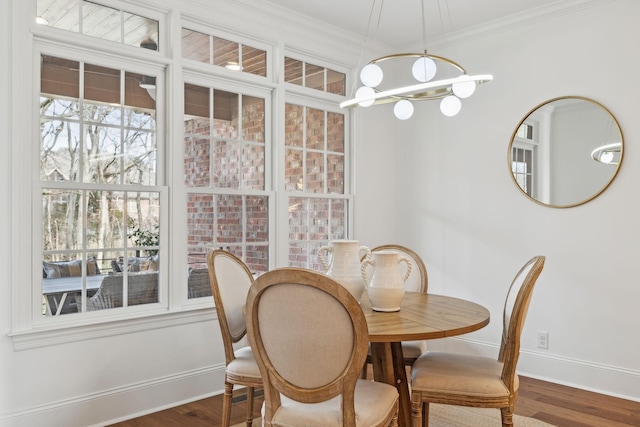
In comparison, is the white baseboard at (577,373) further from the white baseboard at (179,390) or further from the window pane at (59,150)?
the window pane at (59,150)

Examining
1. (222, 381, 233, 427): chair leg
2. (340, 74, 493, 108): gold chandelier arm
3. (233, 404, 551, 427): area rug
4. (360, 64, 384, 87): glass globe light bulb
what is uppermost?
(360, 64, 384, 87): glass globe light bulb

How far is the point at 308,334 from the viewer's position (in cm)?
182

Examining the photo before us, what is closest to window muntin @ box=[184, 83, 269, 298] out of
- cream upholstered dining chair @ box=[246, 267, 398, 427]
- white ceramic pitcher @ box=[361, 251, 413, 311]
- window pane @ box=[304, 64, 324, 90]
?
window pane @ box=[304, 64, 324, 90]

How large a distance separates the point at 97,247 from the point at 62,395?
33.3 inches

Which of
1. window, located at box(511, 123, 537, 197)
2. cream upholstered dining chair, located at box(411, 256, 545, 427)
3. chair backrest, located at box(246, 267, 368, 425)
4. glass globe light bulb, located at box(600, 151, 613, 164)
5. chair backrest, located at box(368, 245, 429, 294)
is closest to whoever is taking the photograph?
chair backrest, located at box(246, 267, 368, 425)

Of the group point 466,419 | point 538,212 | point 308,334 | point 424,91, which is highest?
point 424,91

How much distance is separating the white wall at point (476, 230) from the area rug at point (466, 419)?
2.64 feet

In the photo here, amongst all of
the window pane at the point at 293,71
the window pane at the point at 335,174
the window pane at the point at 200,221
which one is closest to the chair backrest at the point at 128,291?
the window pane at the point at 200,221

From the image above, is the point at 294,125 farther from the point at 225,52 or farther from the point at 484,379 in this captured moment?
the point at 484,379

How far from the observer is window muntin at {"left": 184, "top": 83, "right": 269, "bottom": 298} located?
3.49 meters

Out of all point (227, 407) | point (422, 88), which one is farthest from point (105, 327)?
point (422, 88)

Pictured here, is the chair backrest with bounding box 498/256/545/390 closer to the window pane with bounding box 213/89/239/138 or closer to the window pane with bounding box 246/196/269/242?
the window pane with bounding box 246/196/269/242

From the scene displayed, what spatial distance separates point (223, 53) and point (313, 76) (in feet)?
2.97

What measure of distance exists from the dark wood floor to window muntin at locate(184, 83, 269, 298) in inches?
29.7
